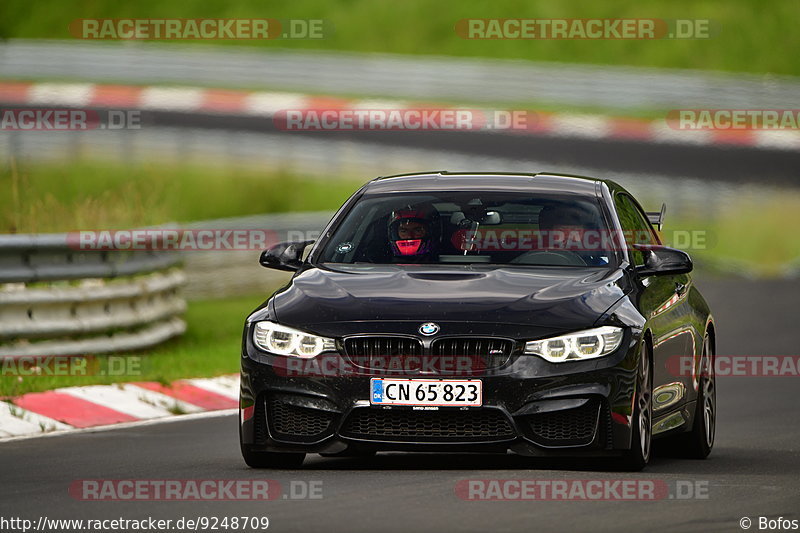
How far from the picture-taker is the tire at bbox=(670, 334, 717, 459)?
1063cm

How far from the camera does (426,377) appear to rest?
28.5 feet

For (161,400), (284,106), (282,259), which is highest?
(282,259)

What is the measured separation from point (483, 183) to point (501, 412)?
6.59ft

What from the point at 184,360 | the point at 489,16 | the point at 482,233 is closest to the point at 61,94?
the point at 489,16

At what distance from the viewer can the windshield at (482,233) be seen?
32.2 feet

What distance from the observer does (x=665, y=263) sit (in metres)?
9.86

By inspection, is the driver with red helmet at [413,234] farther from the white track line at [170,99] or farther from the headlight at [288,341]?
the white track line at [170,99]

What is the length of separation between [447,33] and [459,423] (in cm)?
3833

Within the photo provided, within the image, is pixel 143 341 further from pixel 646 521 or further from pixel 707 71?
pixel 707 71

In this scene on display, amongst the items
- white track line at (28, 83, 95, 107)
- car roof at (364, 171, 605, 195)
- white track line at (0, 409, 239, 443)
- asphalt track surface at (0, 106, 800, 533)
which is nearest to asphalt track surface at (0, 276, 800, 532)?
asphalt track surface at (0, 106, 800, 533)

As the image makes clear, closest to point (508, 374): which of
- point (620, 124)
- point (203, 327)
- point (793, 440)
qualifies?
point (793, 440)

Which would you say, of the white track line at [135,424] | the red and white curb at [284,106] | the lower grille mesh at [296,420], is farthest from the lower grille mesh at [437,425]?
the red and white curb at [284,106]

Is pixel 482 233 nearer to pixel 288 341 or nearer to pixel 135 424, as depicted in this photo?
pixel 288 341

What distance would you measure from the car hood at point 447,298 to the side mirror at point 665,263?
31 cm
